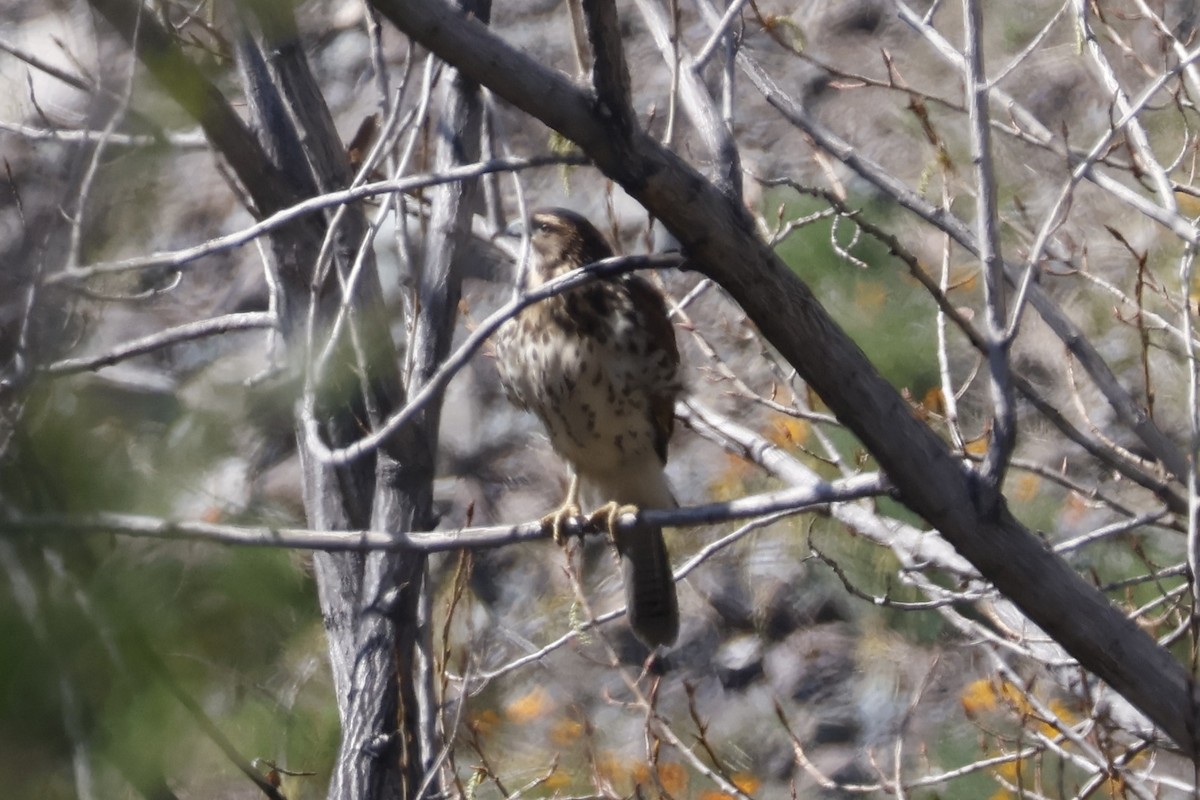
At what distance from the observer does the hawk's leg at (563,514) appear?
11.3 ft

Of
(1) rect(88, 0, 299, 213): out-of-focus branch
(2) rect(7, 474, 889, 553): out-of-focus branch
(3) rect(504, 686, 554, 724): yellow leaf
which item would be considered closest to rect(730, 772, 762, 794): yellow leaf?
(3) rect(504, 686, 554, 724): yellow leaf

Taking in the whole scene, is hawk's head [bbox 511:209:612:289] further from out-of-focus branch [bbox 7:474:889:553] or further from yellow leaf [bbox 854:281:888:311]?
yellow leaf [bbox 854:281:888:311]

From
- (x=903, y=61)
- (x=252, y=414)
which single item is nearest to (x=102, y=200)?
(x=252, y=414)

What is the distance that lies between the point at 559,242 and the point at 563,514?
0.86m

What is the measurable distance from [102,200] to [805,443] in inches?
186

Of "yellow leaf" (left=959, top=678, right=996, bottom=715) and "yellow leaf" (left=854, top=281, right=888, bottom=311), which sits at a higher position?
"yellow leaf" (left=854, top=281, right=888, bottom=311)

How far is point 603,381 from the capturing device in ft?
12.1

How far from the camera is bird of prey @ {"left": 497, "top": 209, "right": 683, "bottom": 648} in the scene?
3.67 m

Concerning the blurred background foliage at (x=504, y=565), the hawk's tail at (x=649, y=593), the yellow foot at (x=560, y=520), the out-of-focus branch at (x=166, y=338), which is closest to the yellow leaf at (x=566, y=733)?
the blurred background foliage at (x=504, y=565)

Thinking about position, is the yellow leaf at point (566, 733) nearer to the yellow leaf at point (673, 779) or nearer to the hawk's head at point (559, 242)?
the yellow leaf at point (673, 779)

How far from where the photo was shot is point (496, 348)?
153 inches

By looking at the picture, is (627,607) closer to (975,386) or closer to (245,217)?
(245,217)

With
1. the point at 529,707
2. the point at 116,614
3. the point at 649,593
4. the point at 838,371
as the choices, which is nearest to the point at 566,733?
the point at 529,707

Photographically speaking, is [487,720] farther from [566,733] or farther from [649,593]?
[649,593]
